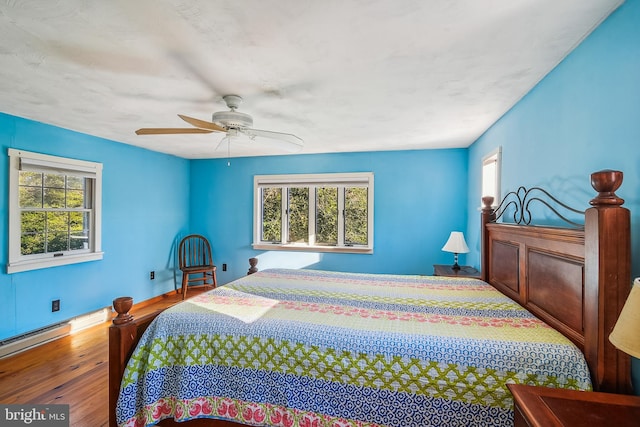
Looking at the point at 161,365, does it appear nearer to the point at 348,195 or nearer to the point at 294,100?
the point at 294,100

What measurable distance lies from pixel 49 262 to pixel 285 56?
3308mm

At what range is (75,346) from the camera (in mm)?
3025

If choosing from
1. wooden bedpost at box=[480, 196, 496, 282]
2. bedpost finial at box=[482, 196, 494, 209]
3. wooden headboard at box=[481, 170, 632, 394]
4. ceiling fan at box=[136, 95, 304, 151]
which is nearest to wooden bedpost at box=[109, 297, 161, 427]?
ceiling fan at box=[136, 95, 304, 151]

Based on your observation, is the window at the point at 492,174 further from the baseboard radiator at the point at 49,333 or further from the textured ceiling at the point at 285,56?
the baseboard radiator at the point at 49,333

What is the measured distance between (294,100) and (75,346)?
3.29 metres

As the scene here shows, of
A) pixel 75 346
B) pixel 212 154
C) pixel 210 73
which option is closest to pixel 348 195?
pixel 212 154

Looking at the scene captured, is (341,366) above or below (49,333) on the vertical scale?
above

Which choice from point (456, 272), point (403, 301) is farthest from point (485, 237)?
point (403, 301)

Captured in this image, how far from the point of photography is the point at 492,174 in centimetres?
324

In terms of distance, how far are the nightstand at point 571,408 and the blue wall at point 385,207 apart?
3234 mm

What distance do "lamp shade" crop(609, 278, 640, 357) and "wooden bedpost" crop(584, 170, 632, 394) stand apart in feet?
1.33

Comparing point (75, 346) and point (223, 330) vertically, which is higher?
point (223, 330)

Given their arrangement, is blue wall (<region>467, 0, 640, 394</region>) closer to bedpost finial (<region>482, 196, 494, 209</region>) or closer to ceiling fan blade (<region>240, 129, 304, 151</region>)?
bedpost finial (<region>482, 196, 494, 209</region>)

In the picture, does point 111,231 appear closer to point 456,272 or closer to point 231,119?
point 231,119
